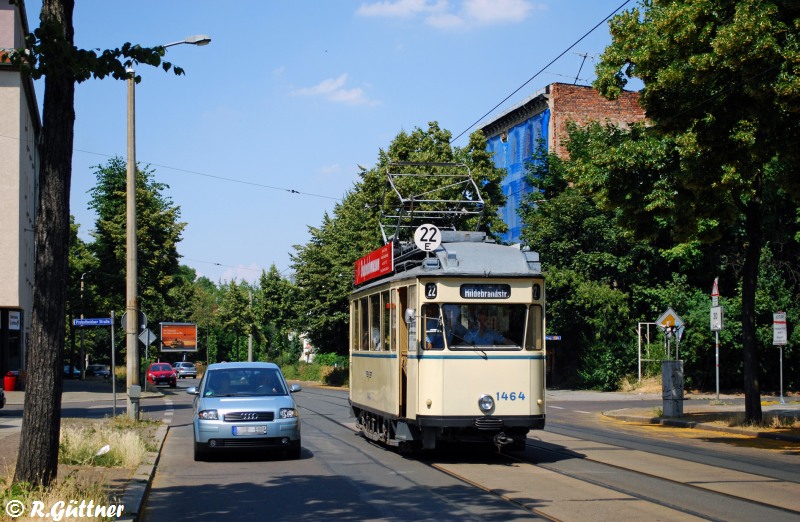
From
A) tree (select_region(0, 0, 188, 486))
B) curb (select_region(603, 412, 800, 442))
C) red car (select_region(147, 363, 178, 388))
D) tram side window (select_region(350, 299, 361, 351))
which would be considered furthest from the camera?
red car (select_region(147, 363, 178, 388))

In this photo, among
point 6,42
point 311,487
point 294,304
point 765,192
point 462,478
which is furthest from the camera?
point 294,304

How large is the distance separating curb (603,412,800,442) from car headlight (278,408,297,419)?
389 inches

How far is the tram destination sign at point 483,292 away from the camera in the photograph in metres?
14.6

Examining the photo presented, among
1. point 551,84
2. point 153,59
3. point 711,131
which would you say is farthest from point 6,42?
point 153,59

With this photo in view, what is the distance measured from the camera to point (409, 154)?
48.9 metres

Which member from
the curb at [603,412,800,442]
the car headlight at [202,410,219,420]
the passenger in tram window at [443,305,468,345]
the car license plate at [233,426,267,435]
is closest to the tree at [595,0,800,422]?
the curb at [603,412,800,442]

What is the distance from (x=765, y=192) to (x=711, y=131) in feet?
68.6

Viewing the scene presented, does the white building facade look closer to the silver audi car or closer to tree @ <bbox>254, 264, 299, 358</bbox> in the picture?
tree @ <bbox>254, 264, 299, 358</bbox>

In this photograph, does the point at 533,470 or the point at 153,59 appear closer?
the point at 153,59

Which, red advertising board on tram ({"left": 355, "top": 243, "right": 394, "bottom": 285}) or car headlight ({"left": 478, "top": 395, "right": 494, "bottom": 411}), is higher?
red advertising board on tram ({"left": 355, "top": 243, "right": 394, "bottom": 285})

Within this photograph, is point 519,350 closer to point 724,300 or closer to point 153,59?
point 153,59

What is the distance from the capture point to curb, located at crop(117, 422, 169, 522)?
9.48 metres

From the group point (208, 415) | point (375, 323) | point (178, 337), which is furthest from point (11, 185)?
point (178, 337)

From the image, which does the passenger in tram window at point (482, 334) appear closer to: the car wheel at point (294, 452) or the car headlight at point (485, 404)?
the car headlight at point (485, 404)
